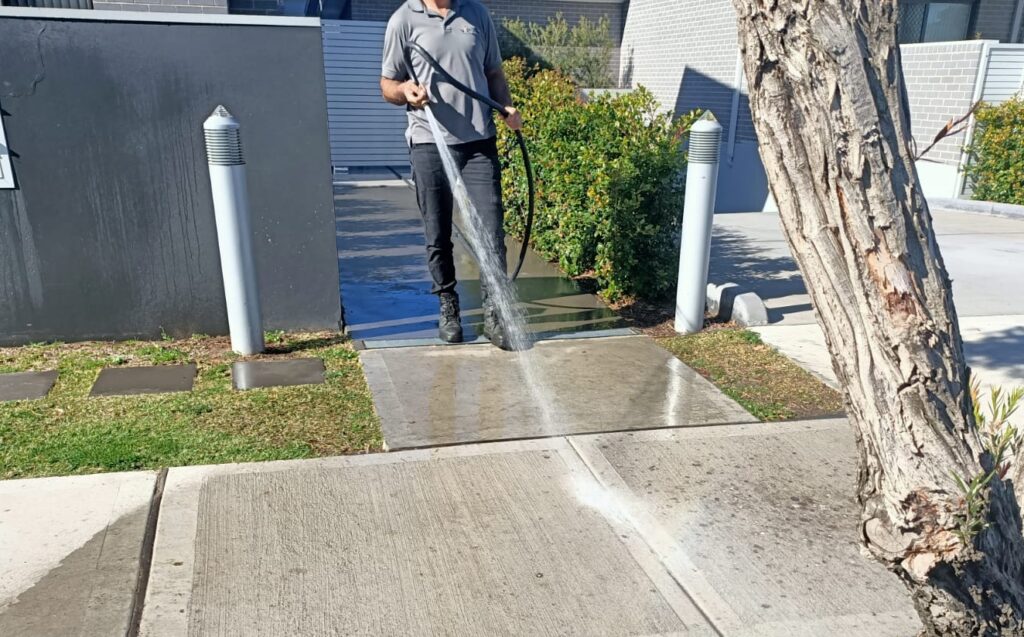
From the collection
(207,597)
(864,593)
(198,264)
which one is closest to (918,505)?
(864,593)

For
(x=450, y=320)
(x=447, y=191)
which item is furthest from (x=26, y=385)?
(x=447, y=191)

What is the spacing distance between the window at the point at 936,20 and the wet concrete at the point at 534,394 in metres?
11.9

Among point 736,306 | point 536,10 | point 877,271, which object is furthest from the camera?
point 536,10

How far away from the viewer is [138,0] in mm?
5945

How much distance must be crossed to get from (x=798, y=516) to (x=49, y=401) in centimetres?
339

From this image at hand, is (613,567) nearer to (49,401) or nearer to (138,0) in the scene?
(49,401)

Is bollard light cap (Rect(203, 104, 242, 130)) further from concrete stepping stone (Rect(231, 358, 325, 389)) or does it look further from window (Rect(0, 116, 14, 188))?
concrete stepping stone (Rect(231, 358, 325, 389))

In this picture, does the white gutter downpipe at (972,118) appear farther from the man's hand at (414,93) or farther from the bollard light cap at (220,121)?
the bollard light cap at (220,121)

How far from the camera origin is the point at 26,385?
407cm

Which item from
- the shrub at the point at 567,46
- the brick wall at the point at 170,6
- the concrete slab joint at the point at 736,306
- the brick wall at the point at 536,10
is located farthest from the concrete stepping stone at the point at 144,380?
the brick wall at the point at 536,10

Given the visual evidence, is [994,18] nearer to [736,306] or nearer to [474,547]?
[736,306]

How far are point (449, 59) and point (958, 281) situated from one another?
444 centimetres

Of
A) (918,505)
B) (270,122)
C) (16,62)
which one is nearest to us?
(918,505)

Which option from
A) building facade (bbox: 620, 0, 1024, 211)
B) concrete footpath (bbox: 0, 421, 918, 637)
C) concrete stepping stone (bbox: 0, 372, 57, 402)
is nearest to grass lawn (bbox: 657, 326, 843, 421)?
concrete footpath (bbox: 0, 421, 918, 637)
